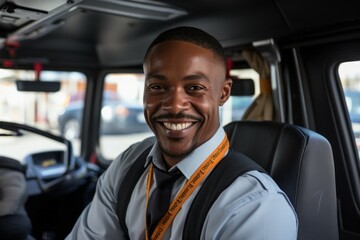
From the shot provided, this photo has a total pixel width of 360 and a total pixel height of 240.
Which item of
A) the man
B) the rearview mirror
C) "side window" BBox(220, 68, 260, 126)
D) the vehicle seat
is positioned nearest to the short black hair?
the man

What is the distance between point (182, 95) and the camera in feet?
4.65

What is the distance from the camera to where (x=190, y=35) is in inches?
57.9

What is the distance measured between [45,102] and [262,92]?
7.74ft

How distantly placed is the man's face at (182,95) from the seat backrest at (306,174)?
44cm

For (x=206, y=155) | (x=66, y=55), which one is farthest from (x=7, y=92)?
(x=206, y=155)

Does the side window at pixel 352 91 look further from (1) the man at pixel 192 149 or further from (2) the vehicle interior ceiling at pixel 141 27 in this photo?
(1) the man at pixel 192 149

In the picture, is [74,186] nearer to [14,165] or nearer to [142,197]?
[14,165]

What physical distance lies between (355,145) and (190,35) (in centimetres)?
136

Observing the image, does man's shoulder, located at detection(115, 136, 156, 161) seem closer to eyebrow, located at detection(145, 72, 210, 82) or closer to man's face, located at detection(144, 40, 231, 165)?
man's face, located at detection(144, 40, 231, 165)

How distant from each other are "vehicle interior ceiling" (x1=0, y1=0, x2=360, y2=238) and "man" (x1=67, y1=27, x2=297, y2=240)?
2.34ft

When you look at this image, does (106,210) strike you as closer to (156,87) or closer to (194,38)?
(156,87)

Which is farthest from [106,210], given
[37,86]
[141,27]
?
[37,86]

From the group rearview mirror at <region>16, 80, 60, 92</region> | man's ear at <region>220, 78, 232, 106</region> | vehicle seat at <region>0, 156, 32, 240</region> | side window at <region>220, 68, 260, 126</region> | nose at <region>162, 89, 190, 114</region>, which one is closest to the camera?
nose at <region>162, 89, 190, 114</region>

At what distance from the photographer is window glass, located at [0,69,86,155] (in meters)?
3.34
